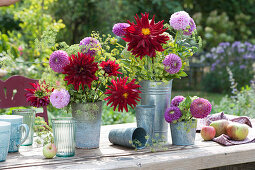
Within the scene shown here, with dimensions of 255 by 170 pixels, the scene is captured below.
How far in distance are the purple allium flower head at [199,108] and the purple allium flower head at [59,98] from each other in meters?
0.52

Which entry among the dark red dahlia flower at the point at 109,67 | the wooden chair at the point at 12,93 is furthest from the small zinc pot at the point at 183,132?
the wooden chair at the point at 12,93

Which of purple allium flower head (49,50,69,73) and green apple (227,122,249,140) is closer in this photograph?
purple allium flower head (49,50,69,73)

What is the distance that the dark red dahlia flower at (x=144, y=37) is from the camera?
1.44 m

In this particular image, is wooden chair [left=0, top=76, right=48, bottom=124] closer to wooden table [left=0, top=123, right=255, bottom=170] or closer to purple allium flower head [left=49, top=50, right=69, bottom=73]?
wooden table [left=0, top=123, right=255, bottom=170]

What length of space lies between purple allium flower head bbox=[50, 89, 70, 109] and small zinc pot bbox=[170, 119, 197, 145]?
48 centimetres

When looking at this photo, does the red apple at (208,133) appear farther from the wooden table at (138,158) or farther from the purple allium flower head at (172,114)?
the purple allium flower head at (172,114)

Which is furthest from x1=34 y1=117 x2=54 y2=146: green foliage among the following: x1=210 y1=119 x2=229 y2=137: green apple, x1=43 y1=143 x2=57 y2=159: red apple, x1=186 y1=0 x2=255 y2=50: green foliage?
x1=186 y1=0 x2=255 y2=50: green foliage

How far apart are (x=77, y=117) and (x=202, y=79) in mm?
6020

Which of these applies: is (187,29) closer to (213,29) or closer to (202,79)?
(202,79)

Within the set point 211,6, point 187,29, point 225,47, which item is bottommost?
point 187,29

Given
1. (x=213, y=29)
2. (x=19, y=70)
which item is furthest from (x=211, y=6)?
(x=19, y=70)

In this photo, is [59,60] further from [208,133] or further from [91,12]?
[91,12]

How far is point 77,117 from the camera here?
58.5 inches

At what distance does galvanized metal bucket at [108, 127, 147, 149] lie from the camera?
1.50 meters
